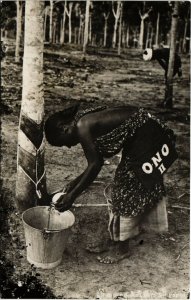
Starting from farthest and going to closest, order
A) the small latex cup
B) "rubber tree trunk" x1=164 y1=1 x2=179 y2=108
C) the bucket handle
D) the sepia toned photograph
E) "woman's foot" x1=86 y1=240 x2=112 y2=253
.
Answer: "rubber tree trunk" x1=164 y1=1 x2=179 y2=108, the small latex cup, "woman's foot" x1=86 y1=240 x2=112 y2=253, the sepia toned photograph, the bucket handle

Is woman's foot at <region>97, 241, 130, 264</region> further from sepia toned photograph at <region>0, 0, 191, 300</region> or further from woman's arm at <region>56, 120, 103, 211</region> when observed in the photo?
woman's arm at <region>56, 120, 103, 211</region>

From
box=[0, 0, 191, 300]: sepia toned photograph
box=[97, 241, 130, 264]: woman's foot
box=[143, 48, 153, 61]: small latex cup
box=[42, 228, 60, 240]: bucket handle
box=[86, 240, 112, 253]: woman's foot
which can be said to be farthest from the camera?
box=[143, 48, 153, 61]: small latex cup

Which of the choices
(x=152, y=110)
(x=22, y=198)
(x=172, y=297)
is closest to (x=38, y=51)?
(x=22, y=198)

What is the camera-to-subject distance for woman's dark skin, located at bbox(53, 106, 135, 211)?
3096mm

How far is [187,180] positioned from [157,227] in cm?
134

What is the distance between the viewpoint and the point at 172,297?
326 cm

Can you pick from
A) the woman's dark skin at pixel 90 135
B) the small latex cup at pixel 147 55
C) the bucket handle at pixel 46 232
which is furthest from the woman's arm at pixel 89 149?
the small latex cup at pixel 147 55

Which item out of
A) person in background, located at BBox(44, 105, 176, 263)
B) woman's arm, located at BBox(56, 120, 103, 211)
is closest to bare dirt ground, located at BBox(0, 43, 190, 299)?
person in background, located at BBox(44, 105, 176, 263)

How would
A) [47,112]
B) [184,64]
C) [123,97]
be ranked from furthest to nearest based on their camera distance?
[184,64]
[123,97]
[47,112]

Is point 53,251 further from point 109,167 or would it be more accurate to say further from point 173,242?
point 109,167

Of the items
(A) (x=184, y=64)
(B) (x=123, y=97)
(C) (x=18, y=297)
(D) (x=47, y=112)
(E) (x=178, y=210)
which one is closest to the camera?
(C) (x=18, y=297)

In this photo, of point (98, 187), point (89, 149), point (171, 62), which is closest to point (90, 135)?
point (89, 149)

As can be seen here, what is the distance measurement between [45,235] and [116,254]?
0.68 metres

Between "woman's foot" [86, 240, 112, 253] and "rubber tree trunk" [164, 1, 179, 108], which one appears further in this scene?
"rubber tree trunk" [164, 1, 179, 108]
